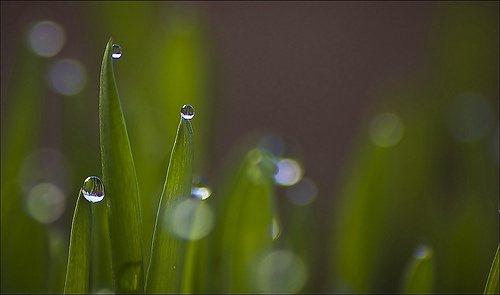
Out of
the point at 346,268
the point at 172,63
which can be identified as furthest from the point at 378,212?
the point at 172,63

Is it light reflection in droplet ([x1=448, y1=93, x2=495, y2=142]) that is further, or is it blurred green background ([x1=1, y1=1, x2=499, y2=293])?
light reflection in droplet ([x1=448, y1=93, x2=495, y2=142])

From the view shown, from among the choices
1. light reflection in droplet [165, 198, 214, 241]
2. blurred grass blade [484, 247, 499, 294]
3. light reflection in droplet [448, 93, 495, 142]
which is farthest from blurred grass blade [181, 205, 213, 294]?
light reflection in droplet [448, 93, 495, 142]

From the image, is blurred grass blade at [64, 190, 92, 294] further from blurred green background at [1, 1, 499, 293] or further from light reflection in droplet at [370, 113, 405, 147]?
light reflection in droplet at [370, 113, 405, 147]

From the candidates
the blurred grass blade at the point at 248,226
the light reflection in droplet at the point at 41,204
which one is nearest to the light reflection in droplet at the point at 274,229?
the blurred grass blade at the point at 248,226

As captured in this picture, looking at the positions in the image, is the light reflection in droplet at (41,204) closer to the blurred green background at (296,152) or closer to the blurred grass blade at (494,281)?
the blurred green background at (296,152)

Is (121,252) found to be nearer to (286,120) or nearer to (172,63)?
(172,63)
